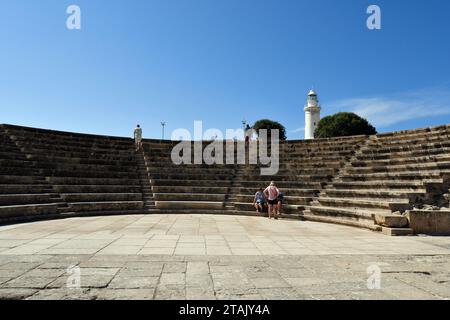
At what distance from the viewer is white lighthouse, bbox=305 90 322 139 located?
76.0m

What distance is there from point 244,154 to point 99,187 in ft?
28.4

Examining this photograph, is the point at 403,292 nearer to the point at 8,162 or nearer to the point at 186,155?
the point at 8,162

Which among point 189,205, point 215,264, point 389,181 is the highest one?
point 389,181

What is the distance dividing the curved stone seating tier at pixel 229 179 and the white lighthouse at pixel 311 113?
195 ft

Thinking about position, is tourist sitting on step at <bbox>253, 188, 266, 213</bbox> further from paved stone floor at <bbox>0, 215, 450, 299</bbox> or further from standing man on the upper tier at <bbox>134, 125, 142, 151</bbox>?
standing man on the upper tier at <bbox>134, 125, 142, 151</bbox>

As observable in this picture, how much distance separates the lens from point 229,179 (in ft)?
58.3

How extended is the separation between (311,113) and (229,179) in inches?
2473

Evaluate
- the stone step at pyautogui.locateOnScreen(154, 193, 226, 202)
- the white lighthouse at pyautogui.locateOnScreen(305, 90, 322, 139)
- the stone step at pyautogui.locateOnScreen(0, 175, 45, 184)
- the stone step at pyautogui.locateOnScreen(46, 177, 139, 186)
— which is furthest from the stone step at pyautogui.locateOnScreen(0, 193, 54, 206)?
the white lighthouse at pyautogui.locateOnScreen(305, 90, 322, 139)

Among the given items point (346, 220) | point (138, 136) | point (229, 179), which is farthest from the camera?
point (138, 136)

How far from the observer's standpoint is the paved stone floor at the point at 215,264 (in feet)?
14.2

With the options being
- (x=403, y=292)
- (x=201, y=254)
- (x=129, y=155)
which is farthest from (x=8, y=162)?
(x=403, y=292)

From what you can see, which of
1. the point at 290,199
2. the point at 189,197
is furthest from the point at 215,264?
the point at 189,197

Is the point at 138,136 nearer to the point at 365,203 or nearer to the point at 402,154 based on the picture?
the point at 365,203

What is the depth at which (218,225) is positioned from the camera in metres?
11.1
